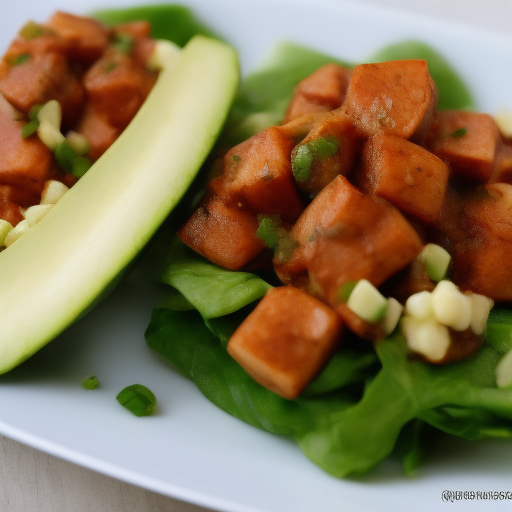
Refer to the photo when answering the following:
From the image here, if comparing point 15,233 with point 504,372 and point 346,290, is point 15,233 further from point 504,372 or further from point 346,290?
point 504,372

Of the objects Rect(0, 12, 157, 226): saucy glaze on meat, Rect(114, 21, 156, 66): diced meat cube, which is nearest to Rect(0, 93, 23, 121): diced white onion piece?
Rect(0, 12, 157, 226): saucy glaze on meat

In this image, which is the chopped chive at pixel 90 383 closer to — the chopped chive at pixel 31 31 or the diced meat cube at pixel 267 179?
the diced meat cube at pixel 267 179

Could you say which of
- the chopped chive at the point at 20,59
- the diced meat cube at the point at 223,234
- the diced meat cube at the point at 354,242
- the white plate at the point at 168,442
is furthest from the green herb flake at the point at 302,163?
the chopped chive at the point at 20,59

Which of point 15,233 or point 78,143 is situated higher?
point 78,143

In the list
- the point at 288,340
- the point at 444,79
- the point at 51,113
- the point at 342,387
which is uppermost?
the point at 444,79

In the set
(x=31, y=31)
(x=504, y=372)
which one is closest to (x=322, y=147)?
(x=504, y=372)

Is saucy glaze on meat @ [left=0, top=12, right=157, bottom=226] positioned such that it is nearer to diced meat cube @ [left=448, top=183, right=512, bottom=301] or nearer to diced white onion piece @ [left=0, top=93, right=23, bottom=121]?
diced white onion piece @ [left=0, top=93, right=23, bottom=121]

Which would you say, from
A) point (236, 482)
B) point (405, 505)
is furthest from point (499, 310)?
point (236, 482)
